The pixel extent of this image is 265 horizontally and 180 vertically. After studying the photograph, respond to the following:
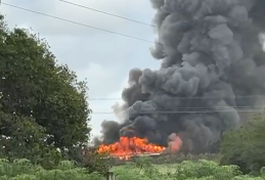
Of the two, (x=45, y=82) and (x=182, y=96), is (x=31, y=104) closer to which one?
(x=45, y=82)

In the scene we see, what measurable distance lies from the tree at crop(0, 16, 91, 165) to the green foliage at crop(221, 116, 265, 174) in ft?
27.6

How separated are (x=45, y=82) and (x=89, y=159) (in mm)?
3424

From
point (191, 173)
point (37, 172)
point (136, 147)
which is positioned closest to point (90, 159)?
point (191, 173)

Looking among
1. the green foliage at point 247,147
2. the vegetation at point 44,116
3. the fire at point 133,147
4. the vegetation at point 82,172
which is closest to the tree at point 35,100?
the vegetation at point 44,116

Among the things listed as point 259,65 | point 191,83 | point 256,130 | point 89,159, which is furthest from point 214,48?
point 89,159

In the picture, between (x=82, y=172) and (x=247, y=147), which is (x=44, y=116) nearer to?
(x=82, y=172)

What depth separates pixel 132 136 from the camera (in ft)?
185

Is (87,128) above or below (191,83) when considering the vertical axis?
below

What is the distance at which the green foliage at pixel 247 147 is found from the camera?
1069 inches

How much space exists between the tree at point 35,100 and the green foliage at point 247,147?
8.42m

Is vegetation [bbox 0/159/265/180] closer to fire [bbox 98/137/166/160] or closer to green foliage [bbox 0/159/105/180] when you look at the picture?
green foliage [bbox 0/159/105/180]

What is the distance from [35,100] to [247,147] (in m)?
10.9

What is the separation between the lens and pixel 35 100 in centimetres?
2117

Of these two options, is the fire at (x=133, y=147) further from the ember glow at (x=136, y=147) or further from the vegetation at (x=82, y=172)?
the vegetation at (x=82, y=172)
